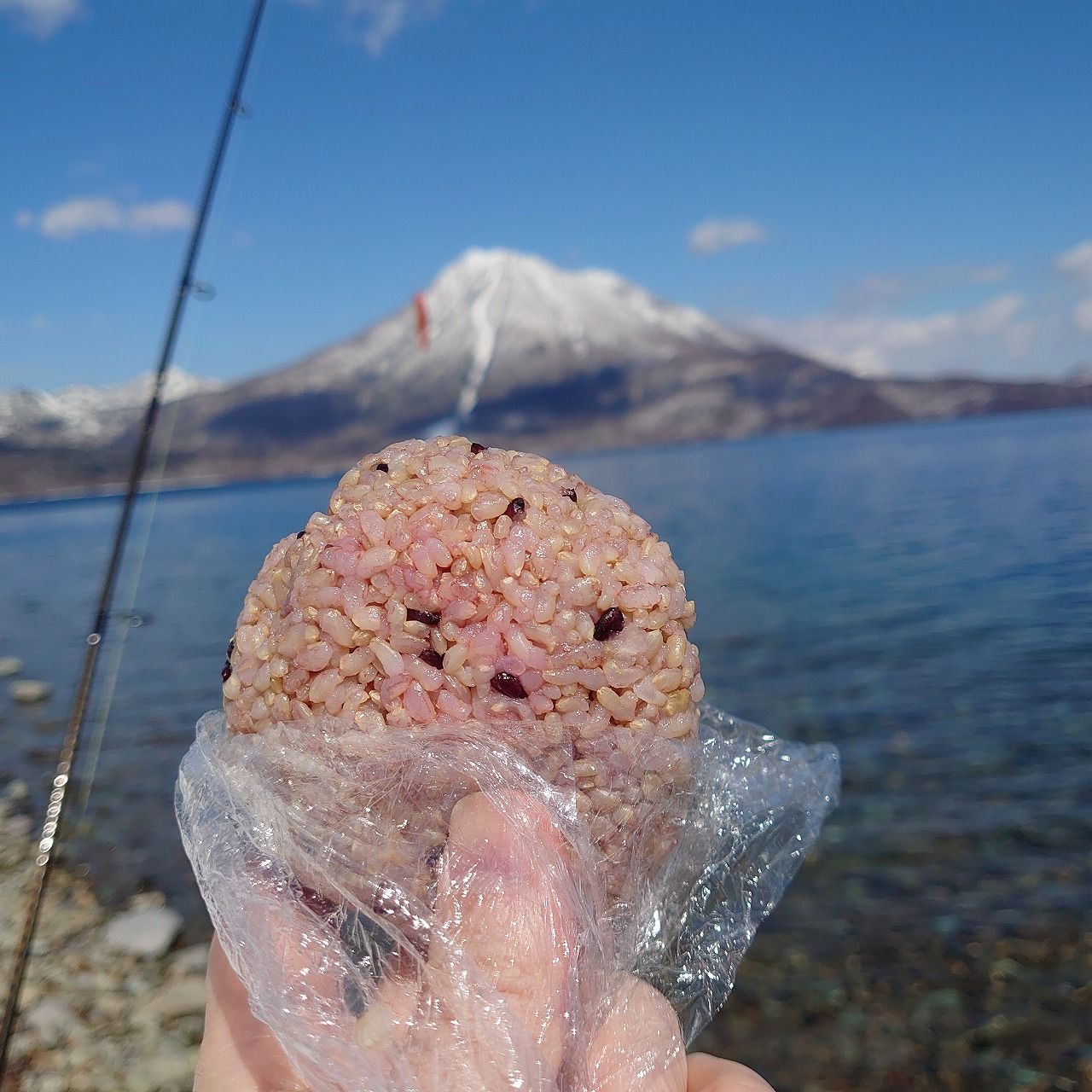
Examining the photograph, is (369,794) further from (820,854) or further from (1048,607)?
(1048,607)

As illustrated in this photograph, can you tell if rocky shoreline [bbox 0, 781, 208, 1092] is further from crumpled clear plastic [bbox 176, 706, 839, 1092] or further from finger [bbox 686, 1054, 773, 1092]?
finger [bbox 686, 1054, 773, 1092]

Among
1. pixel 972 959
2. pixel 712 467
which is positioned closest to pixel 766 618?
pixel 972 959

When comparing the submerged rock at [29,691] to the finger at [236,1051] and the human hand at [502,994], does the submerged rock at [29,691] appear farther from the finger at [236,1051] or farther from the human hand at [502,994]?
the human hand at [502,994]

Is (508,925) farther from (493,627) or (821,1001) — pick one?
(821,1001)

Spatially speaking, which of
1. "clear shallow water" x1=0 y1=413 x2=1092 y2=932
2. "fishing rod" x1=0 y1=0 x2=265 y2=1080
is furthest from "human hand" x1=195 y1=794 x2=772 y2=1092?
"clear shallow water" x1=0 y1=413 x2=1092 y2=932

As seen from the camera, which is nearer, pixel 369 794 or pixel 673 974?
pixel 369 794

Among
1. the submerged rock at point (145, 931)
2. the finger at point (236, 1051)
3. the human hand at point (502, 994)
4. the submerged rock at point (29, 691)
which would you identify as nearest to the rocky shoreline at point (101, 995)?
the submerged rock at point (145, 931)
